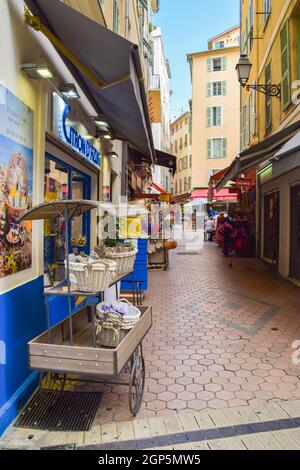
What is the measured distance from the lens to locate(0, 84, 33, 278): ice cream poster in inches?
115

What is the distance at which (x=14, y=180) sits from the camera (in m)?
3.12

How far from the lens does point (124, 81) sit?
3.65 metres

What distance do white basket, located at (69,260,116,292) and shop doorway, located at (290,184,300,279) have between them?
769cm

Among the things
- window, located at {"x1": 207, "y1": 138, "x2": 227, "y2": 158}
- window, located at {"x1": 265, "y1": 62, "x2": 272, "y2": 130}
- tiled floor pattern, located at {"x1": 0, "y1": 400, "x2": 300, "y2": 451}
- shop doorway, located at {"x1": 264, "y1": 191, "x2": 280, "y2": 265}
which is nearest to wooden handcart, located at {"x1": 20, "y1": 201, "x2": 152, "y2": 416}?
tiled floor pattern, located at {"x1": 0, "y1": 400, "x2": 300, "y2": 451}

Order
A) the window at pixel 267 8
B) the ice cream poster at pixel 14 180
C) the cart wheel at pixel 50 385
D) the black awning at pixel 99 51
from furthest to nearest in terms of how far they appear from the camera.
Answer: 1. the window at pixel 267 8
2. the cart wheel at pixel 50 385
3. the black awning at pixel 99 51
4. the ice cream poster at pixel 14 180

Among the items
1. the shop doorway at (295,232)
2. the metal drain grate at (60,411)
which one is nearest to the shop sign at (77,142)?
the metal drain grate at (60,411)

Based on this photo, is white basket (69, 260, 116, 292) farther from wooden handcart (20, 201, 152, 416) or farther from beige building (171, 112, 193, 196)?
beige building (171, 112, 193, 196)

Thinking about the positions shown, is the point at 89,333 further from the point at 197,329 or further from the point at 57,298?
the point at 197,329

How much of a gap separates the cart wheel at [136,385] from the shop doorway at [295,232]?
704cm

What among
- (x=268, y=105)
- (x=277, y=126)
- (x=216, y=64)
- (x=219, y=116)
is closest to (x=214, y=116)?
(x=219, y=116)

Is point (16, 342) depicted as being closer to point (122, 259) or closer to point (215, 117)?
point (122, 259)

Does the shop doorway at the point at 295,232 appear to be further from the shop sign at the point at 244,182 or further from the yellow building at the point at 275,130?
the shop sign at the point at 244,182

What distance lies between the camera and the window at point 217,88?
32125mm

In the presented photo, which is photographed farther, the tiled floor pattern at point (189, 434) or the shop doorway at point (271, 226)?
the shop doorway at point (271, 226)
